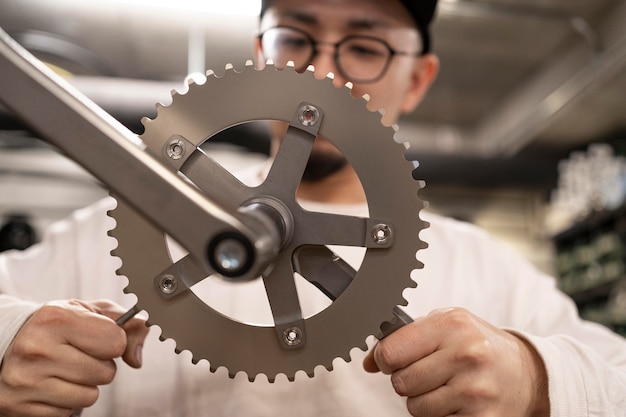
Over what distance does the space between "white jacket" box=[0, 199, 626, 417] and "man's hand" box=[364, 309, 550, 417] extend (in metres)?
0.12

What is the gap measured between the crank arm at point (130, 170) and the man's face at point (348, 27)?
0.57 meters

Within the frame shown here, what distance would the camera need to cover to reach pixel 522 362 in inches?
24.3

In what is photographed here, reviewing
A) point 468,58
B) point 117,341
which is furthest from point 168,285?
point 468,58

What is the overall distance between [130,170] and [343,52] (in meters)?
0.64

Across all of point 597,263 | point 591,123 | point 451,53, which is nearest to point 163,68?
point 451,53

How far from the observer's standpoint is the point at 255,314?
988 millimetres

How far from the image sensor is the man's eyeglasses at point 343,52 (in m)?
1.01

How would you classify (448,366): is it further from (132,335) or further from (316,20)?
(316,20)

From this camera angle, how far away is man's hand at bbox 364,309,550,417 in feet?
1.86

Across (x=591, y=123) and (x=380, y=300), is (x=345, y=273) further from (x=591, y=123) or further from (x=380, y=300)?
(x=591, y=123)

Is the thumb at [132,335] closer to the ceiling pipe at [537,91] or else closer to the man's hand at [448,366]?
the man's hand at [448,366]

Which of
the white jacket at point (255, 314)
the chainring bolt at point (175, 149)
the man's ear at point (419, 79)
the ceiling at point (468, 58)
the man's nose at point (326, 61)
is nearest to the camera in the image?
the chainring bolt at point (175, 149)

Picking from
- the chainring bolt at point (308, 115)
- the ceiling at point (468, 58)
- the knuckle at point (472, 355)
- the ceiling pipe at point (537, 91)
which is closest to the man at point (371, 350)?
the knuckle at point (472, 355)

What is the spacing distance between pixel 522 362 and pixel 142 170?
1.31ft
